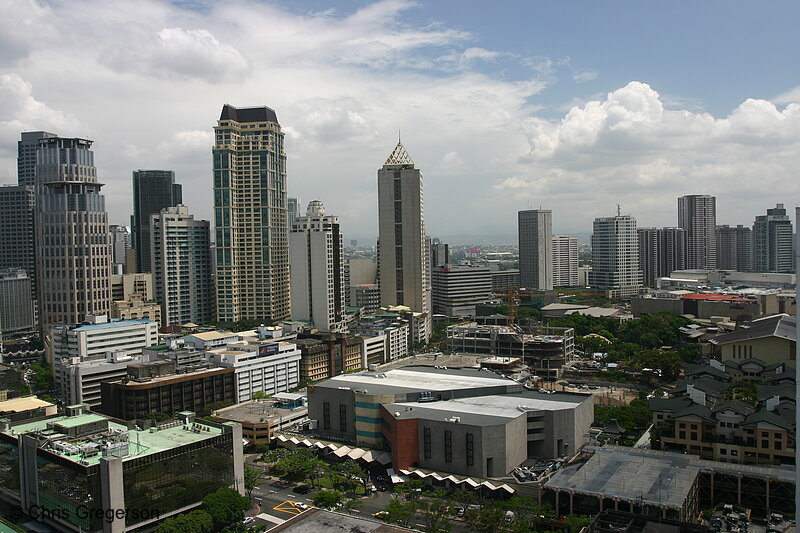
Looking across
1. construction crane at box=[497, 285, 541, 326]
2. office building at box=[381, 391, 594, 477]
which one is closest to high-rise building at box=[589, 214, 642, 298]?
construction crane at box=[497, 285, 541, 326]

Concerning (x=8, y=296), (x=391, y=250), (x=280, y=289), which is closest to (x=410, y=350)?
(x=391, y=250)

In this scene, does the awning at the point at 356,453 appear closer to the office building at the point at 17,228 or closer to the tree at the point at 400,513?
the tree at the point at 400,513

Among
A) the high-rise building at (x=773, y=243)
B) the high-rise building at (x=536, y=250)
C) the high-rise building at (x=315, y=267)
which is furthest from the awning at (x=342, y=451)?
the high-rise building at (x=773, y=243)

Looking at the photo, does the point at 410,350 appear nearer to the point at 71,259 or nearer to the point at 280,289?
the point at 280,289

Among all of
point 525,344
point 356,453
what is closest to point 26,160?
point 525,344

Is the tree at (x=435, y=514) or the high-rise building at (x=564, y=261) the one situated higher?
the high-rise building at (x=564, y=261)

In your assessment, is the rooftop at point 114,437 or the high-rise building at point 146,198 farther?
the high-rise building at point 146,198

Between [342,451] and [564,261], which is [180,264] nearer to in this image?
[342,451]
